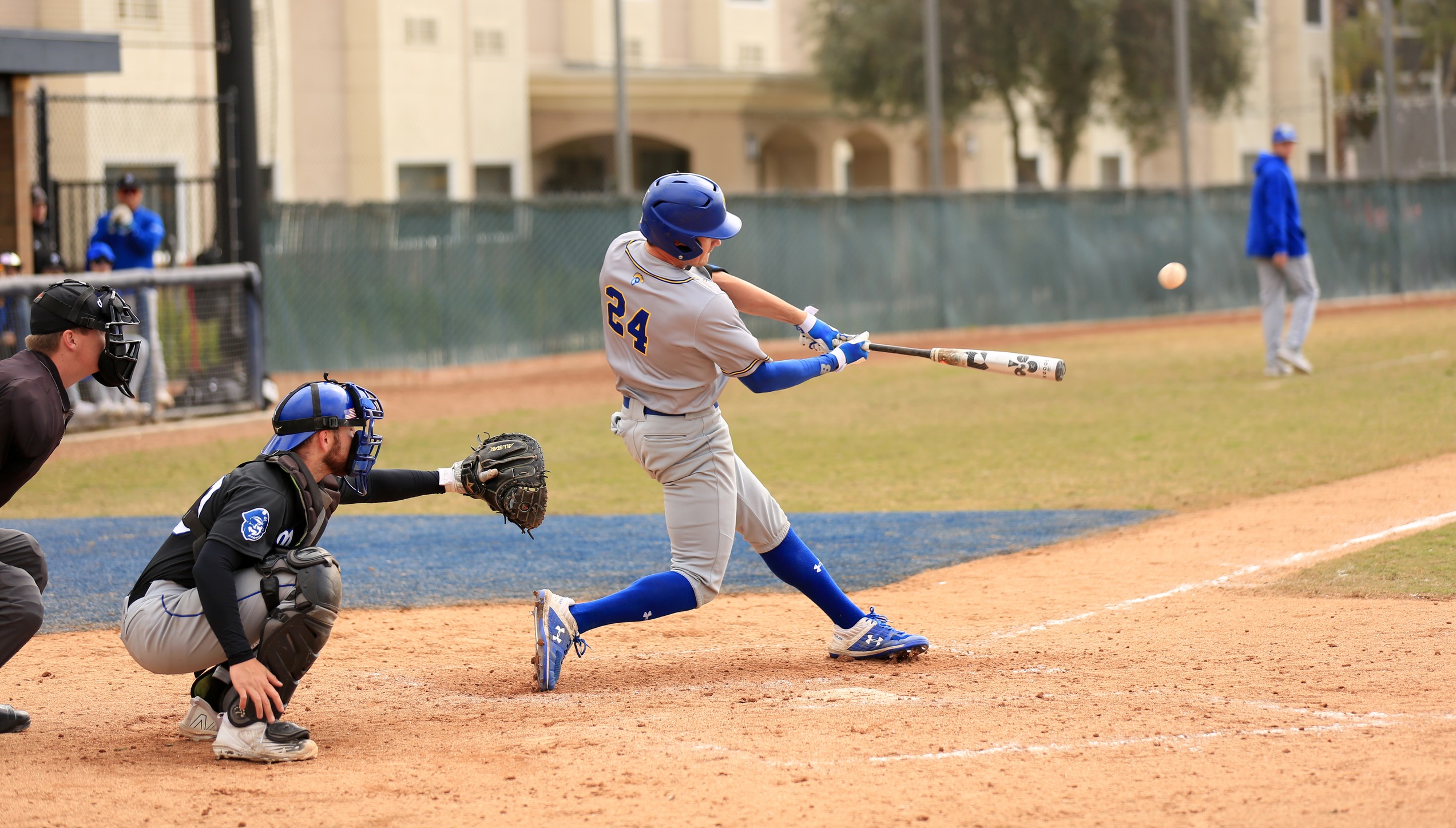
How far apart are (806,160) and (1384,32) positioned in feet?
47.2

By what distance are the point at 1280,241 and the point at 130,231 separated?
10.9 metres

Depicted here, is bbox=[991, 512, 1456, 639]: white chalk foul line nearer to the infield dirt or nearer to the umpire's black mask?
the infield dirt

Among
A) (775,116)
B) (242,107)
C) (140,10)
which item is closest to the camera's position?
(242,107)

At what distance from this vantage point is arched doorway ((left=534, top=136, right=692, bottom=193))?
34.5 meters

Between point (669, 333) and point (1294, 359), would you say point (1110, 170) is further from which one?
point (669, 333)

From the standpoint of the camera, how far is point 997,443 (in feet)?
37.4

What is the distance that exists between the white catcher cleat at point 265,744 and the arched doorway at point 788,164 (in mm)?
33311

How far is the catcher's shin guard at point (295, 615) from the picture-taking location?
432cm

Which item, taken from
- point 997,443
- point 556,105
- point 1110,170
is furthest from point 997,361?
point 1110,170

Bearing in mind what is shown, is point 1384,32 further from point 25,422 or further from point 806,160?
point 25,422

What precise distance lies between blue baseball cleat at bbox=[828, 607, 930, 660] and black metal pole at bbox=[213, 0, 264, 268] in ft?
35.4

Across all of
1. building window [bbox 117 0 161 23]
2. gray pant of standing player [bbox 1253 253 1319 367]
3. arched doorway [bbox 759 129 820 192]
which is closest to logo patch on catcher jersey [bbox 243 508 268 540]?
gray pant of standing player [bbox 1253 253 1319 367]

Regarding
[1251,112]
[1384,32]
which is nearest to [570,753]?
[1384,32]

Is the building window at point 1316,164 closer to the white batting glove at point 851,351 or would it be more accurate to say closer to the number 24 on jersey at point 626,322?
the white batting glove at point 851,351
